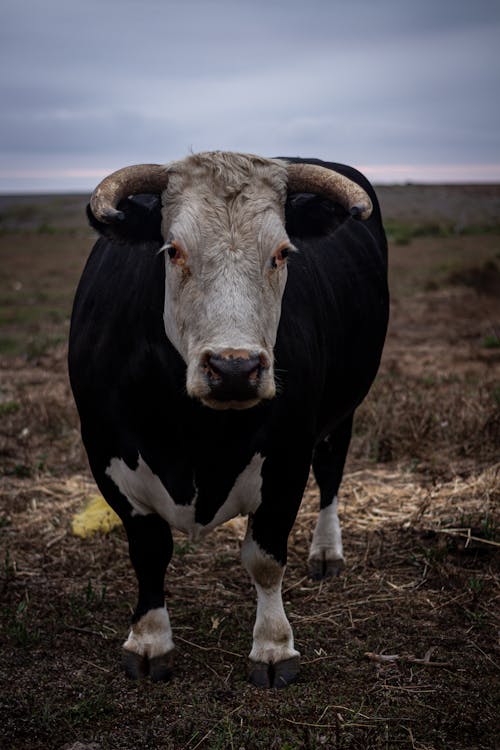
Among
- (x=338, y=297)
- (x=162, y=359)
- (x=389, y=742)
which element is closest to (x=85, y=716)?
(x=389, y=742)

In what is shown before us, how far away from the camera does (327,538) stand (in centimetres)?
457

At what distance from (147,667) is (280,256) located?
6.03 feet

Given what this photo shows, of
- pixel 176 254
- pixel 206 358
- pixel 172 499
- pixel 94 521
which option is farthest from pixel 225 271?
pixel 94 521

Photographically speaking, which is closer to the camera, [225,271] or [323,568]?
[225,271]

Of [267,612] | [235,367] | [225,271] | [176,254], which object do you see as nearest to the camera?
[235,367]

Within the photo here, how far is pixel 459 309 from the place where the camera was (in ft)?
43.7

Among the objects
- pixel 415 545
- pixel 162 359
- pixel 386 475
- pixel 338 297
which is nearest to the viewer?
pixel 162 359

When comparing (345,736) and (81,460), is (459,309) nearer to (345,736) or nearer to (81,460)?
(81,460)

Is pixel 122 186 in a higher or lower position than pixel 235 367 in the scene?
higher

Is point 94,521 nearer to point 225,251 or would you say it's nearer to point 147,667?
point 147,667

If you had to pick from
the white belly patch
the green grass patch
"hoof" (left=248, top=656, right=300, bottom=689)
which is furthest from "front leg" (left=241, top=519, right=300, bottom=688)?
the green grass patch

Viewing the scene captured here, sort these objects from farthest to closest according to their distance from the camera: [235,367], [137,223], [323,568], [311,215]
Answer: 1. [323,568]
2. [311,215]
3. [137,223]
4. [235,367]

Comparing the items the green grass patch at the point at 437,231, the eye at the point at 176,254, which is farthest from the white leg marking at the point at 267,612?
the green grass patch at the point at 437,231

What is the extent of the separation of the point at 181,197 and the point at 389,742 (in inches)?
84.1
